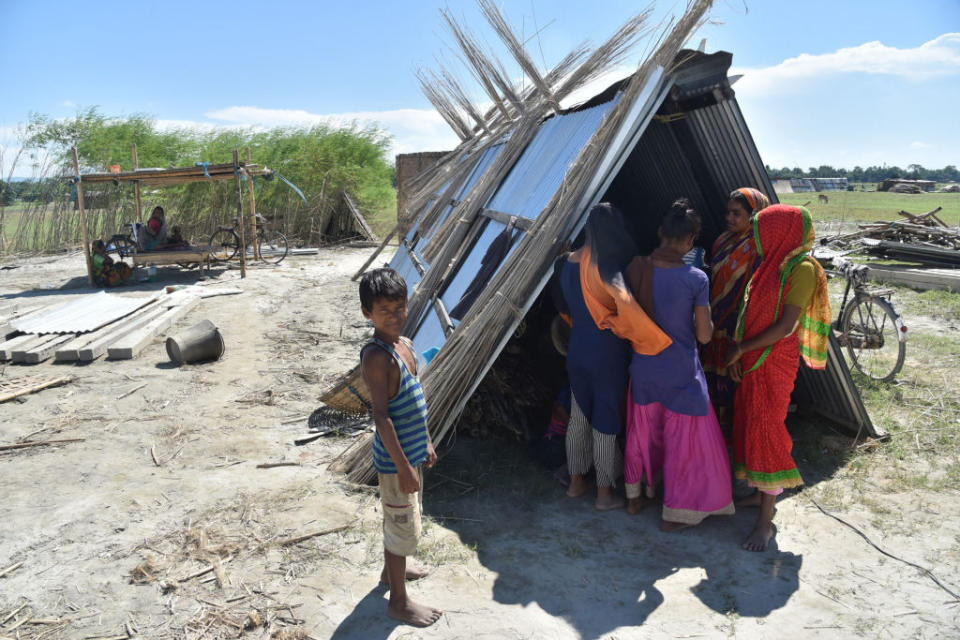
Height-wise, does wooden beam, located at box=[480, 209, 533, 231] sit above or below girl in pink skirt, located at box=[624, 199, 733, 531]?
above

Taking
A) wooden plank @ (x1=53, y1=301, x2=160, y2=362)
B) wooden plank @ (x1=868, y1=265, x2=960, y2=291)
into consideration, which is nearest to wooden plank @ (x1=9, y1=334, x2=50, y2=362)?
wooden plank @ (x1=53, y1=301, x2=160, y2=362)

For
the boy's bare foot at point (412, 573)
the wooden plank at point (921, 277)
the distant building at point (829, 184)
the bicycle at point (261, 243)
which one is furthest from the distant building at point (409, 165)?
the distant building at point (829, 184)

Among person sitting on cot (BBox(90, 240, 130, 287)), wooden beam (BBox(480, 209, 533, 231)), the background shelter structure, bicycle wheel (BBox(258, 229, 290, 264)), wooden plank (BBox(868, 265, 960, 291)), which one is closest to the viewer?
wooden beam (BBox(480, 209, 533, 231))

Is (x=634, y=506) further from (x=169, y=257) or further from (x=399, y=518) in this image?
(x=169, y=257)

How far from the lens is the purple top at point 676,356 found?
2.77 meters

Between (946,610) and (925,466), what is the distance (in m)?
1.44

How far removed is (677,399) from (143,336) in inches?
226

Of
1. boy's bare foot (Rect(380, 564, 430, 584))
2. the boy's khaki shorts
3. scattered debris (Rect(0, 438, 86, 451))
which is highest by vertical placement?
the boy's khaki shorts

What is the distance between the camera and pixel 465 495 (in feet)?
11.1

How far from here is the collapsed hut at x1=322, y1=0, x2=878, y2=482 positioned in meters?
3.27

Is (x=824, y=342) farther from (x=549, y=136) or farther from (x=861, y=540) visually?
(x=549, y=136)

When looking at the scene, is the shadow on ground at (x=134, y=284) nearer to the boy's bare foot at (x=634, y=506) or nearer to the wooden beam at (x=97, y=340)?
the wooden beam at (x=97, y=340)

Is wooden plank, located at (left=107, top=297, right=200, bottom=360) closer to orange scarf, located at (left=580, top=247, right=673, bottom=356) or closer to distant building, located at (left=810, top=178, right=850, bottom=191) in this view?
orange scarf, located at (left=580, top=247, right=673, bottom=356)

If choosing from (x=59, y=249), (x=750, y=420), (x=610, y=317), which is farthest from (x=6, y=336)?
(x=59, y=249)
